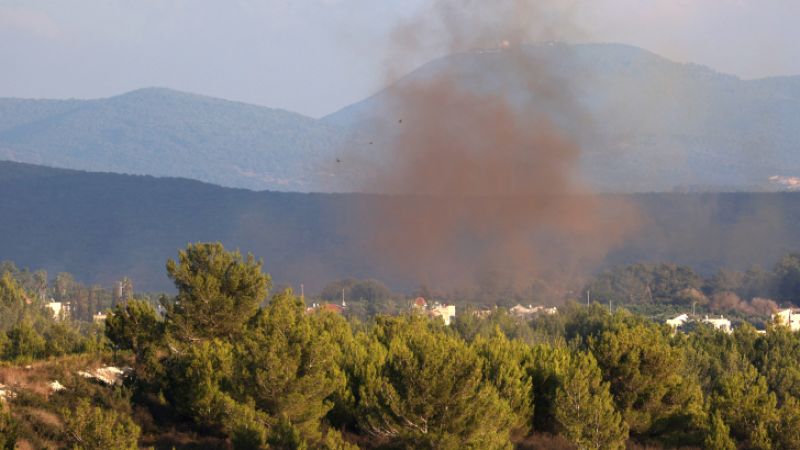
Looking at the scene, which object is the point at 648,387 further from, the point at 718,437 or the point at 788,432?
the point at 718,437

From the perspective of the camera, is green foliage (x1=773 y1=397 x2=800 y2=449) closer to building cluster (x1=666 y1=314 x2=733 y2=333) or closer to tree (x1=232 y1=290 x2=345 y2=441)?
tree (x1=232 y1=290 x2=345 y2=441)

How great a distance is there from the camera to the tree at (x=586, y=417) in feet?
98.8

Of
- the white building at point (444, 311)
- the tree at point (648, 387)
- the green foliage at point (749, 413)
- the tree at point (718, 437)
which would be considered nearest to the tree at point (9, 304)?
the white building at point (444, 311)

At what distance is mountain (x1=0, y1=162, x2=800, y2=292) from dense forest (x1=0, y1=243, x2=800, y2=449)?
97.2 metres

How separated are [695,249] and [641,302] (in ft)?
176

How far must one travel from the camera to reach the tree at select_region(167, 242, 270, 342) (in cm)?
3500

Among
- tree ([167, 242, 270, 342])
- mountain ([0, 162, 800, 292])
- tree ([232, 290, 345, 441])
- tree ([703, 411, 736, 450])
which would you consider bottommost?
tree ([703, 411, 736, 450])

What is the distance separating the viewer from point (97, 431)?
76.2 feet

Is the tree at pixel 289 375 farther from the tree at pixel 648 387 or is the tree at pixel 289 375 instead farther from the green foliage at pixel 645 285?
the green foliage at pixel 645 285

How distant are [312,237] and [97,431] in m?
150

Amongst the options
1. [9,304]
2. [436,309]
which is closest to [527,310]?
[436,309]

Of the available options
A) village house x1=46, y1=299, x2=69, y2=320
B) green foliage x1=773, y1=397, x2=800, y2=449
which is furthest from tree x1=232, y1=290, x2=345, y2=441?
village house x1=46, y1=299, x2=69, y2=320

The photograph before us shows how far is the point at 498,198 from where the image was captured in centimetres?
13400

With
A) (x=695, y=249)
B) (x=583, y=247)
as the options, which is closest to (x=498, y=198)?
(x=583, y=247)
